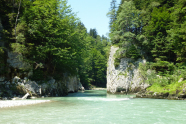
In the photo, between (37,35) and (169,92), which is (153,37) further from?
(37,35)

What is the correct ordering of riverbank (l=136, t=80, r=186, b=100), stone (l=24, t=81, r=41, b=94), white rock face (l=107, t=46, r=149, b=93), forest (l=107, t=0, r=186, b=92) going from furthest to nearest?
1. white rock face (l=107, t=46, r=149, b=93)
2. forest (l=107, t=0, r=186, b=92)
3. stone (l=24, t=81, r=41, b=94)
4. riverbank (l=136, t=80, r=186, b=100)

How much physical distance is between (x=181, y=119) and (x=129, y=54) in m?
24.1

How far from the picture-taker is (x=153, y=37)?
31.1 meters

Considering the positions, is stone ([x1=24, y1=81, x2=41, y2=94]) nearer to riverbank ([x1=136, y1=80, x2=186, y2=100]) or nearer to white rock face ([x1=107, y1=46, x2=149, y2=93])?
riverbank ([x1=136, y1=80, x2=186, y2=100])

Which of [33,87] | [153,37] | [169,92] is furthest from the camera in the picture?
[153,37]

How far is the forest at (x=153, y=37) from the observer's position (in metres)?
26.1

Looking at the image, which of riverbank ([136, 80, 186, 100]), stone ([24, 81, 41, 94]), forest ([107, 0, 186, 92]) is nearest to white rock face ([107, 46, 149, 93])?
forest ([107, 0, 186, 92])

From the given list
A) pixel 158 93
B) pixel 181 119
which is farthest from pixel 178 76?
pixel 181 119

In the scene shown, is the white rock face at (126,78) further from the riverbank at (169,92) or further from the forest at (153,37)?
the riverbank at (169,92)

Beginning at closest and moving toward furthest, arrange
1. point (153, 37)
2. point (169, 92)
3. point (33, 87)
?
point (169, 92), point (33, 87), point (153, 37)

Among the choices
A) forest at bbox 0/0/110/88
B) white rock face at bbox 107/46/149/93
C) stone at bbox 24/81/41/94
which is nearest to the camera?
stone at bbox 24/81/41/94

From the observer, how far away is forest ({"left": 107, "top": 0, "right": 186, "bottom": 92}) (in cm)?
2614

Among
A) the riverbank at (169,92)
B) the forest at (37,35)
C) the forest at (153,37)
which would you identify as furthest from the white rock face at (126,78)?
the forest at (37,35)

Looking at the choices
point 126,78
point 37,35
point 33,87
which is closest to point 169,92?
point 126,78
